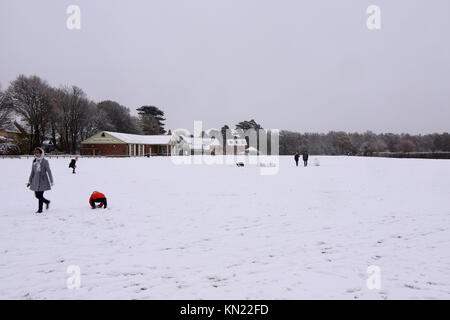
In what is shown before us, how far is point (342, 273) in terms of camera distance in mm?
4266

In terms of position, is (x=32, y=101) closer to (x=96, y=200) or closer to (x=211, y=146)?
(x=211, y=146)

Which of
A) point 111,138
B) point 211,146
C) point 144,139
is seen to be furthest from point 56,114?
point 211,146

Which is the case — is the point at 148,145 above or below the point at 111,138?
below

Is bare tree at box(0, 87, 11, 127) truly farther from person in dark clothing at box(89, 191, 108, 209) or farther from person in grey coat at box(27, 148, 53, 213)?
person in dark clothing at box(89, 191, 108, 209)

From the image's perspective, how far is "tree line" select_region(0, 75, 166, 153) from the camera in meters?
54.5

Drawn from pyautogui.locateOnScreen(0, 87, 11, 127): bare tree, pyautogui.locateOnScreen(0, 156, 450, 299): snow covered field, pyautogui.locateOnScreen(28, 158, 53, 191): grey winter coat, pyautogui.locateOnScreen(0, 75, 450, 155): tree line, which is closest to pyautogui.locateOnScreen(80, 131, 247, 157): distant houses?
pyautogui.locateOnScreen(0, 75, 450, 155): tree line

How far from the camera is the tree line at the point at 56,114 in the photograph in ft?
179

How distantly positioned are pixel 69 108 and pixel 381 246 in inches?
2858

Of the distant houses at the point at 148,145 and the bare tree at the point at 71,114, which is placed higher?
the bare tree at the point at 71,114

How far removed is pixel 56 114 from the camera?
199 feet

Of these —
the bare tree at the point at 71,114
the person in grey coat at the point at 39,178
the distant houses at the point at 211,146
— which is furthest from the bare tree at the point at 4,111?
the person in grey coat at the point at 39,178

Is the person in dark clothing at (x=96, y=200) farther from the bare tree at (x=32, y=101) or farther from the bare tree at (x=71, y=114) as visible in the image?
the bare tree at (x=71, y=114)

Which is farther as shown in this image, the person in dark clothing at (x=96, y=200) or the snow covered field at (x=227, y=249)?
the person in dark clothing at (x=96, y=200)

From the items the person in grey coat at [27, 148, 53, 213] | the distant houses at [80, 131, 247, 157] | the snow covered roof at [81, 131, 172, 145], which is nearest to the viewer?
the person in grey coat at [27, 148, 53, 213]
